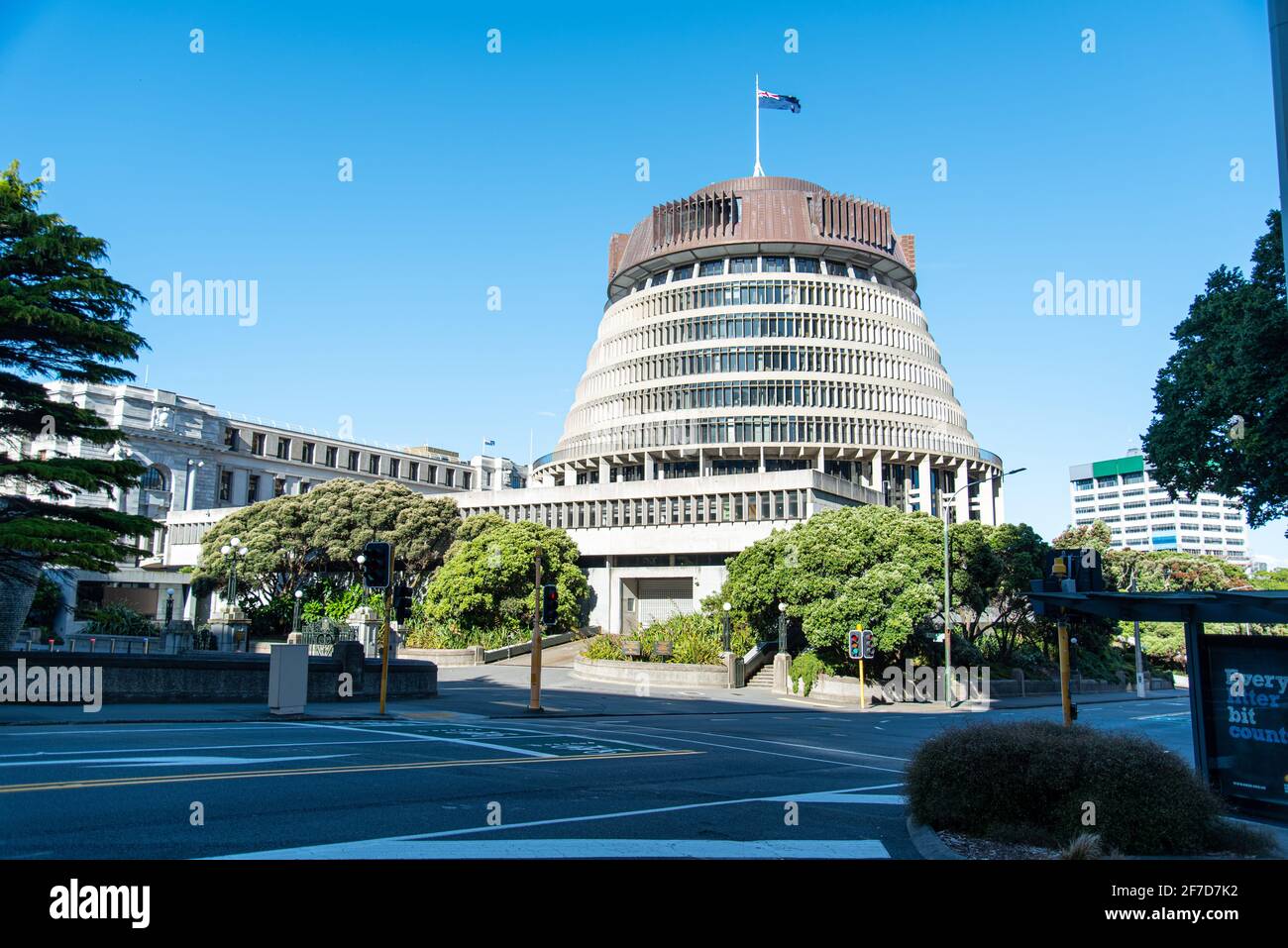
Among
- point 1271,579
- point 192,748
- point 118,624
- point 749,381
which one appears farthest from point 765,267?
point 192,748

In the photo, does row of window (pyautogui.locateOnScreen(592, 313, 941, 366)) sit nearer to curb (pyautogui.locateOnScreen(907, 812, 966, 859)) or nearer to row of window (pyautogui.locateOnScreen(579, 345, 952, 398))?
row of window (pyautogui.locateOnScreen(579, 345, 952, 398))

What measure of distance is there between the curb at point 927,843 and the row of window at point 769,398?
3042 inches

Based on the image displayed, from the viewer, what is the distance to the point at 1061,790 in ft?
30.0

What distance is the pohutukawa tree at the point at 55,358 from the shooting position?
22.1m

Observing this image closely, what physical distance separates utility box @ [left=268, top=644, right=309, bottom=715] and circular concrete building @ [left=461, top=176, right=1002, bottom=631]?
5253cm

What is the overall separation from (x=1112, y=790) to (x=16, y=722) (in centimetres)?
1828

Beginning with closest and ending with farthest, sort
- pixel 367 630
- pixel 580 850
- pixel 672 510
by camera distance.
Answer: pixel 580 850, pixel 367 630, pixel 672 510

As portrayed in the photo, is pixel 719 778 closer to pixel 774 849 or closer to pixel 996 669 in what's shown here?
pixel 774 849

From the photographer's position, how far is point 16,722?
17609 millimetres

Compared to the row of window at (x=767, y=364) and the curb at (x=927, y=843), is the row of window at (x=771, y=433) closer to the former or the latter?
the row of window at (x=767, y=364)

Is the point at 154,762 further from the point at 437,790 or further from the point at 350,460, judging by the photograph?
the point at 350,460

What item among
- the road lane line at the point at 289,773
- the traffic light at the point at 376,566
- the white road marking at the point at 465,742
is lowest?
the white road marking at the point at 465,742
